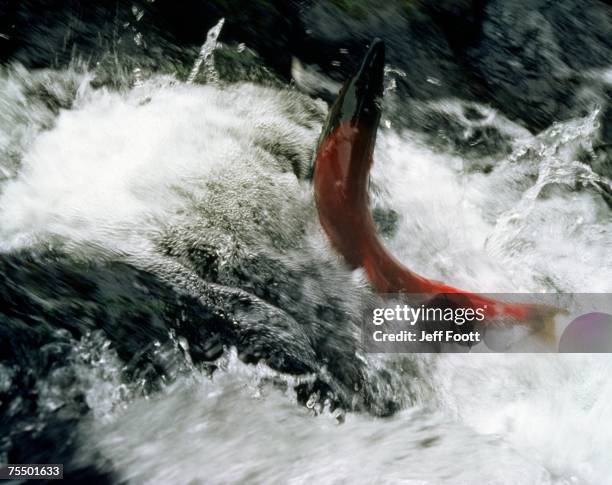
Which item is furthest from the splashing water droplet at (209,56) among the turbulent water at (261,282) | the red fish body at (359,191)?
the red fish body at (359,191)

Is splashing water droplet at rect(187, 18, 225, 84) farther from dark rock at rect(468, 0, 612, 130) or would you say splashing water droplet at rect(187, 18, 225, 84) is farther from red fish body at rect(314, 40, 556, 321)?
dark rock at rect(468, 0, 612, 130)

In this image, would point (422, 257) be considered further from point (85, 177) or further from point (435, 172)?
point (85, 177)

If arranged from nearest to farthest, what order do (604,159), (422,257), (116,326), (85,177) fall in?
(116,326) → (85,177) → (422,257) → (604,159)

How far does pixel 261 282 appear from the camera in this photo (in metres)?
1.82

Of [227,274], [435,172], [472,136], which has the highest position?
[472,136]

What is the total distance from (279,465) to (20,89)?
4.11 ft

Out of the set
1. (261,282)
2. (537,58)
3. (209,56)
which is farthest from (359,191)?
(537,58)

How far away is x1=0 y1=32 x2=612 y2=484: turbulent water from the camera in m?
1.58

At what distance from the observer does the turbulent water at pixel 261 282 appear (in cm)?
158

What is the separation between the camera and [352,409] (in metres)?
1.74

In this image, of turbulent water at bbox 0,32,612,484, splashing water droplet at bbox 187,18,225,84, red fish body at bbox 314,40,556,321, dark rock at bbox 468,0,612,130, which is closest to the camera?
turbulent water at bbox 0,32,612,484

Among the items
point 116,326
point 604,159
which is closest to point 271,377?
point 116,326

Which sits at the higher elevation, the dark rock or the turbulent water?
the dark rock

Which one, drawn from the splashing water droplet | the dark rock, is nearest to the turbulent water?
the splashing water droplet
